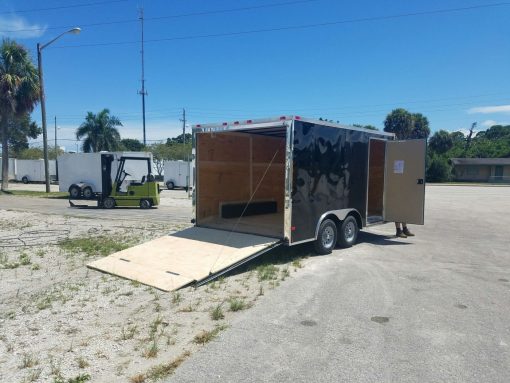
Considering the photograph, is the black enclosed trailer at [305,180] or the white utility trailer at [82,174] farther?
the white utility trailer at [82,174]

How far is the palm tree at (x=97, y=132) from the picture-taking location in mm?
43438

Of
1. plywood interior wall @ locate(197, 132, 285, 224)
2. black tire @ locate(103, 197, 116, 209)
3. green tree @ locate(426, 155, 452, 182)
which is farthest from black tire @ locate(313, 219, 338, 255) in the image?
green tree @ locate(426, 155, 452, 182)

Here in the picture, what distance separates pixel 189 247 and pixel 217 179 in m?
2.74

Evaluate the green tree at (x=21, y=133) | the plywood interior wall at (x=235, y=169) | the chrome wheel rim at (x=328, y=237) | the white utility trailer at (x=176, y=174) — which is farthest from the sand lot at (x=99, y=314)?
the green tree at (x=21, y=133)

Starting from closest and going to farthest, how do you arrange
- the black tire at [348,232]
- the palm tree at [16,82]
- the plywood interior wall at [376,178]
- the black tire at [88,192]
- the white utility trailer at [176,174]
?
the black tire at [348,232] → the plywood interior wall at [376,178] → the black tire at [88,192] → the palm tree at [16,82] → the white utility trailer at [176,174]

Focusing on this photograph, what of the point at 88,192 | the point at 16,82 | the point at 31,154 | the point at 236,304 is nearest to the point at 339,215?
the point at 236,304

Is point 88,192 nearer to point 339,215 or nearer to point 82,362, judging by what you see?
point 339,215

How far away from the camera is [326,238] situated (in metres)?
8.29

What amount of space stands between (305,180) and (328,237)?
64.6 inches

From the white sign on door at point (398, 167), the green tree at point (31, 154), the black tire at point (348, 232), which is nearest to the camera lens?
the black tire at point (348, 232)

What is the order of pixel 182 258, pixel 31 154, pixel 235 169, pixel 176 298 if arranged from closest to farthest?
1. pixel 176 298
2. pixel 182 258
3. pixel 235 169
4. pixel 31 154

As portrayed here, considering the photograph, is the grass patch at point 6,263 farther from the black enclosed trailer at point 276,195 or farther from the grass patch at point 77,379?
the grass patch at point 77,379

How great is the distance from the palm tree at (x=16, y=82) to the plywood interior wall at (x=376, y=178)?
2400cm

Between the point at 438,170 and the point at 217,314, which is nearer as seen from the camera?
the point at 217,314
